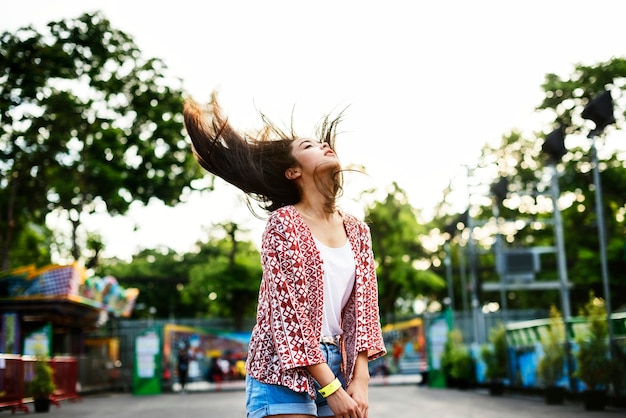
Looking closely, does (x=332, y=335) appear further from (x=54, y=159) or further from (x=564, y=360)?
(x=54, y=159)

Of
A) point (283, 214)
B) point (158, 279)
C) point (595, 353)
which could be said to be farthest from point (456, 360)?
point (158, 279)

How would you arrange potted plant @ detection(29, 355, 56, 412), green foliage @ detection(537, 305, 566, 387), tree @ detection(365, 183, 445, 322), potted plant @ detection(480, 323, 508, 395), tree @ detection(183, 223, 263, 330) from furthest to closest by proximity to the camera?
tree @ detection(365, 183, 445, 322) < tree @ detection(183, 223, 263, 330) < potted plant @ detection(480, 323, 508, 395) < potted plant @ detection(29, 355, 56, 412) < green foliage @ detection(537, 305, 566, 387)

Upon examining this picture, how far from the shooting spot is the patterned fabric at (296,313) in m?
Answer: 2.59

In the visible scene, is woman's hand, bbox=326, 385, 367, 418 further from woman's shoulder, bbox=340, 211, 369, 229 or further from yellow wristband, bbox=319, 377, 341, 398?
woman's shoulder, bbox=340, 211, 369, 229

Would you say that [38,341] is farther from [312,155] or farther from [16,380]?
[312,155]

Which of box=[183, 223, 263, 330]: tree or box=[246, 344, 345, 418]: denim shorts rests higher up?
box=[183, 223, 263, 330]: tree

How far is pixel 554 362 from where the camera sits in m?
15.5

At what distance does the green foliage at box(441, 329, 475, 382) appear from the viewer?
2347 cm

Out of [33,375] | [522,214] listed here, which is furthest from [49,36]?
[522,214]

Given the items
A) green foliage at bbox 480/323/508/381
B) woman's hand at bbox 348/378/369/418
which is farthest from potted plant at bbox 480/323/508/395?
woman's hand at bbox 348/378/369/418

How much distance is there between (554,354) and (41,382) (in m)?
9.92

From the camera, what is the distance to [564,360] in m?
15.4

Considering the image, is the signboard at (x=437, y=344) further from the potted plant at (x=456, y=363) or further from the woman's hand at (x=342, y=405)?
the woman's hand at (x=342, y=405)

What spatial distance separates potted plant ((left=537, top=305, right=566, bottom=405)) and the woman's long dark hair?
13399mm
